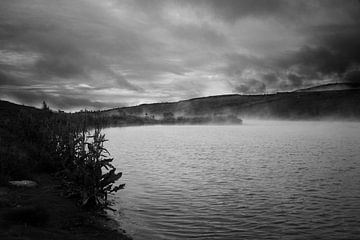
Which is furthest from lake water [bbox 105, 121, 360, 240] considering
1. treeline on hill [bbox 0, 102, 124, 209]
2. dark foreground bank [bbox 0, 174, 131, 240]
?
treeline on hill [bbox 0, 102, 124, 209]

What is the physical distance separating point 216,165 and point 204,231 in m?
16.3

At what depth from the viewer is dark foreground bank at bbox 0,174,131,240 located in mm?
9254

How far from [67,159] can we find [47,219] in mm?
8268

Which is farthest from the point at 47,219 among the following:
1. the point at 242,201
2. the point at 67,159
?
the point at 242,201

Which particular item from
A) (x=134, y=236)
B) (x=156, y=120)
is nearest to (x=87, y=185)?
(x=134, y=236)

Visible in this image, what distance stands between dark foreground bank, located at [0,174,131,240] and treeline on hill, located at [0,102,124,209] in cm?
73

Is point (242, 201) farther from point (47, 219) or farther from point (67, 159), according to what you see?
point (67, 159)

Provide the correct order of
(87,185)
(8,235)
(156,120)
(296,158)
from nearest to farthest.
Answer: (8,235) → (87,185) → (296,158) → (156,120)

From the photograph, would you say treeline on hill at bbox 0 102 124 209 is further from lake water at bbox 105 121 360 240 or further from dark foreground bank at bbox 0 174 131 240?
lake water at bbox 105 121 360 240

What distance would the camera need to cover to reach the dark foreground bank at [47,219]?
30.4ft

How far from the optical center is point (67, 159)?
18547mm

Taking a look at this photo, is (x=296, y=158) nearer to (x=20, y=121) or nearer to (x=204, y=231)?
(x=204, y=231)

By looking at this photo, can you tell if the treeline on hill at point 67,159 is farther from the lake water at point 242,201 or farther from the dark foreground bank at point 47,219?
the lake water at point 242,201

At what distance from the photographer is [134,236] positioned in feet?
37.8
